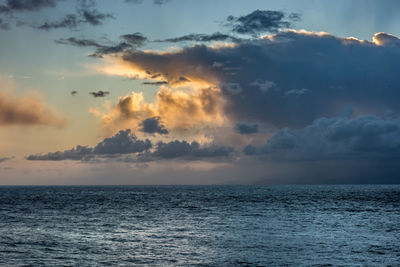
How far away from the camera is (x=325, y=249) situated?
Answer: 4112cm

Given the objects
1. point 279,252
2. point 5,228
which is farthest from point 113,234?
point 279,252

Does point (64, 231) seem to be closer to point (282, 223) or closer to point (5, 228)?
point (5, 228)

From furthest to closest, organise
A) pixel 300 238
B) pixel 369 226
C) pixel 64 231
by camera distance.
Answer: pixel 369 226 < pixel 64 231 < pixel 300 238

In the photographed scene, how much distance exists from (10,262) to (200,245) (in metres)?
18.2

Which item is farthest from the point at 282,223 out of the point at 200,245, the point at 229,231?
the point at 200,245

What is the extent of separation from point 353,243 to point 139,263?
24.7 m

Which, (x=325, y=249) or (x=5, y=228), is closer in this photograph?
(x=325, y=249)

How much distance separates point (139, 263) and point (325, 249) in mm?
19091

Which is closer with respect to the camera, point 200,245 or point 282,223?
point 200,245

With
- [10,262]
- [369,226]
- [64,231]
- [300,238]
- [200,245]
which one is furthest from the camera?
[369,226]

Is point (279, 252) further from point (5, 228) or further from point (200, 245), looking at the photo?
point (5, 228)

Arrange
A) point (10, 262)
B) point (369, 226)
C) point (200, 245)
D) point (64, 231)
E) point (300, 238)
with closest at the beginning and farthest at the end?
point (10, 262) → point (200, 245) → point (300, 238) → point (64, 231) → point (369, 226)

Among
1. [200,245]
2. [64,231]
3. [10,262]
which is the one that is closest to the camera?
[10,262]

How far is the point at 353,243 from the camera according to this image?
4512 cm
